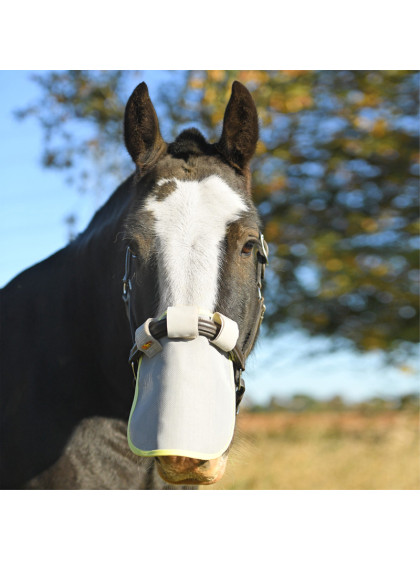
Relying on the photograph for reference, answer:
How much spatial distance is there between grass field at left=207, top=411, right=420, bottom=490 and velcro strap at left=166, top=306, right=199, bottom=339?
322 centimetres

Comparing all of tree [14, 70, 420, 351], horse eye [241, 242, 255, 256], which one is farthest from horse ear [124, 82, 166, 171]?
tree [14, 70, 420, 351]

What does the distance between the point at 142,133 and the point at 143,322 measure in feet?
3.35

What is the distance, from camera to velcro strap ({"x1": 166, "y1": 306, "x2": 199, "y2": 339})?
208 cm

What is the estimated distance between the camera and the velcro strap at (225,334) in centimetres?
217

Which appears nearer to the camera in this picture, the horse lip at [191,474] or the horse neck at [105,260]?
the horse lip at [191,474]

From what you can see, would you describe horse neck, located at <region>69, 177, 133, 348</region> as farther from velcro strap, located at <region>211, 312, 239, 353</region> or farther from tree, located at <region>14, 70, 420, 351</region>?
tree, located at <region>14, 70, 420, 351</region>

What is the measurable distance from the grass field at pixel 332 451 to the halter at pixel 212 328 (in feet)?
8.73

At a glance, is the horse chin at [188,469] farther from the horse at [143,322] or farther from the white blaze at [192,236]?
the white blaze at [192,236]

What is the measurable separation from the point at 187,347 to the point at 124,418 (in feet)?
3.48

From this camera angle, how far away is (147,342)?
2.17 metres

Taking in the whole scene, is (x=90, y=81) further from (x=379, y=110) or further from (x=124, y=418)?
(x=124, y=418)

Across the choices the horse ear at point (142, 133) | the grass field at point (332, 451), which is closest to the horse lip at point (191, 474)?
the horse ear at point (142, 133)

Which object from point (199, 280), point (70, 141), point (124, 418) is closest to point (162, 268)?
point (199, 280)

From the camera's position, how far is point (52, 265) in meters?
3.33
